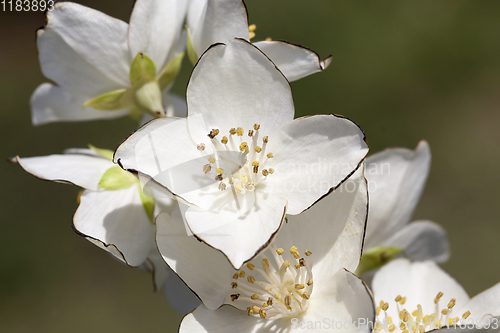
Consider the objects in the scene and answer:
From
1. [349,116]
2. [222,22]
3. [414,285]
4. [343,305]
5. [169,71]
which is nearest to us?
[343,305]

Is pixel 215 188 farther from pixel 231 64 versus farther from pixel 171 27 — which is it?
pixel 171 27

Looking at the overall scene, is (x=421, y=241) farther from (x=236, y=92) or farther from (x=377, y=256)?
(x=236, y=92)

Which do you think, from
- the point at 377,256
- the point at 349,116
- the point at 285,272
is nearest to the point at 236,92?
the point at 285,272

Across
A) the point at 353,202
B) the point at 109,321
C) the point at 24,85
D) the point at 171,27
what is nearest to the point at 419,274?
the point at 353,202

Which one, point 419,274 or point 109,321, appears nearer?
point 419,274

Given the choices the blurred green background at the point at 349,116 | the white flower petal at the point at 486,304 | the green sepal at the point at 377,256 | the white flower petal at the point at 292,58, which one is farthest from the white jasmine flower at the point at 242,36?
the blurred green background at the point at 349,116

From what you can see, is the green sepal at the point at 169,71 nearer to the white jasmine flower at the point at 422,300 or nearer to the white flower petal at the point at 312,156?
the white flower petal at the point at 312,156
